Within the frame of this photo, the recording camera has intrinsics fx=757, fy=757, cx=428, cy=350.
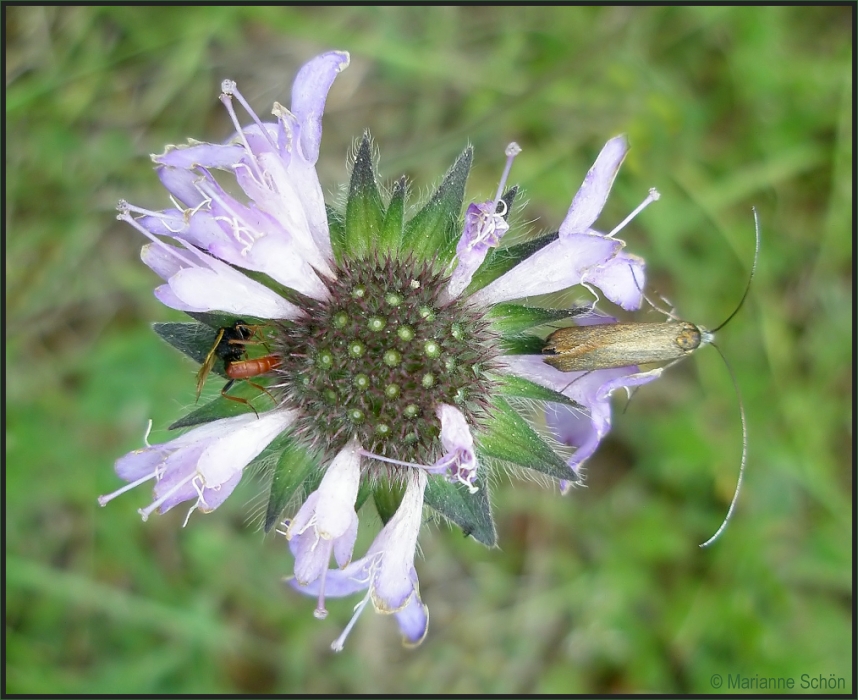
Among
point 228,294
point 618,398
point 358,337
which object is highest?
point 228,294

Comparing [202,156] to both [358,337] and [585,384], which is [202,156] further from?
[585,384]

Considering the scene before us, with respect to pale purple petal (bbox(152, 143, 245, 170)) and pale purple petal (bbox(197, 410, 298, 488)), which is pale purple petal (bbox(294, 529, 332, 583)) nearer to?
pale purple petal (bbox(197, 410, 298, 488))

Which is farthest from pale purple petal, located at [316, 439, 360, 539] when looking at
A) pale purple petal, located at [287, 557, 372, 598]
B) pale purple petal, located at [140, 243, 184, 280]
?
pale purple petal, located at [140, 243, 184, 280]

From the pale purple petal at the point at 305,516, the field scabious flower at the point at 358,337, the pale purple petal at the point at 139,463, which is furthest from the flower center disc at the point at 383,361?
the pale purple petal at the point at 139,463

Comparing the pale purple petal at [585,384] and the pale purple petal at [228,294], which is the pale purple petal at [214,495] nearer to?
the pale purple petal at [228,294]

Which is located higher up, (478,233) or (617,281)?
(478,233)

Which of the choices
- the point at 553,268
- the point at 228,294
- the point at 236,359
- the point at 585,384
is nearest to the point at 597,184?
the point at 553,268
